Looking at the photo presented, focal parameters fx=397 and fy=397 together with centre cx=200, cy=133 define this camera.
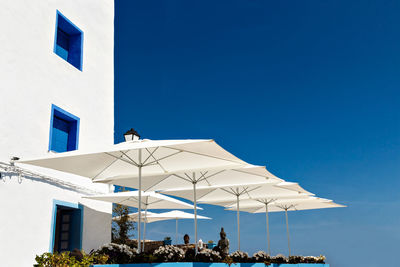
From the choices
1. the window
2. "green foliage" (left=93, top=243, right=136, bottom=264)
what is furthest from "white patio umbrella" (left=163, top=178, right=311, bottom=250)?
the window

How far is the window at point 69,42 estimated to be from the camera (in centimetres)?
1385

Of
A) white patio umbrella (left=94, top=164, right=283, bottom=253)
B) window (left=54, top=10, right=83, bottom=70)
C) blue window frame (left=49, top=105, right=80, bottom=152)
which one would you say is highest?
window (left=54, top=10, right=83, bottom=70)

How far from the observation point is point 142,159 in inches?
392

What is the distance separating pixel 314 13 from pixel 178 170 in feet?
122

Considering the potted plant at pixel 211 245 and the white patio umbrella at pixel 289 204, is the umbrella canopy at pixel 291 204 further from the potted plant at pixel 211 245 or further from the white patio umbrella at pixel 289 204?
the potted plant at pixel 211 245

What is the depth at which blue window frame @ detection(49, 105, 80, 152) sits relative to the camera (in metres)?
12.5

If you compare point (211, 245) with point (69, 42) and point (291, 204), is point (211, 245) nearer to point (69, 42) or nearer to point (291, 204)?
point (291, 204)

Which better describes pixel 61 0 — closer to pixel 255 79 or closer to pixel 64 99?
pixel 64 99

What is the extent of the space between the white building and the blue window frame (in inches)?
1.3

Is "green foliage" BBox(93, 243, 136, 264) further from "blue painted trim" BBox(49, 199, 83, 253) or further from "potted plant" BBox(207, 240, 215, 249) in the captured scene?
"potted plant" BBox(207, 240, 215, 249)

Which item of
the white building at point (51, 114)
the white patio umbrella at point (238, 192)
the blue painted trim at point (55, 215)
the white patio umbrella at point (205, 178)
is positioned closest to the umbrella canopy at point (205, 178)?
the white patio umbrella at point (205, 178)

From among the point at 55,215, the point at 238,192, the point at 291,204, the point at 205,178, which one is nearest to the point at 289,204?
the point at 291,204

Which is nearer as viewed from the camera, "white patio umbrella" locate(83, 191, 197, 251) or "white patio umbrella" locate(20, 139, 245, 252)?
"white patio umbrella" locate(20, 139, 245, 252)

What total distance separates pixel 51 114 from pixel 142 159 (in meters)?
3.93
